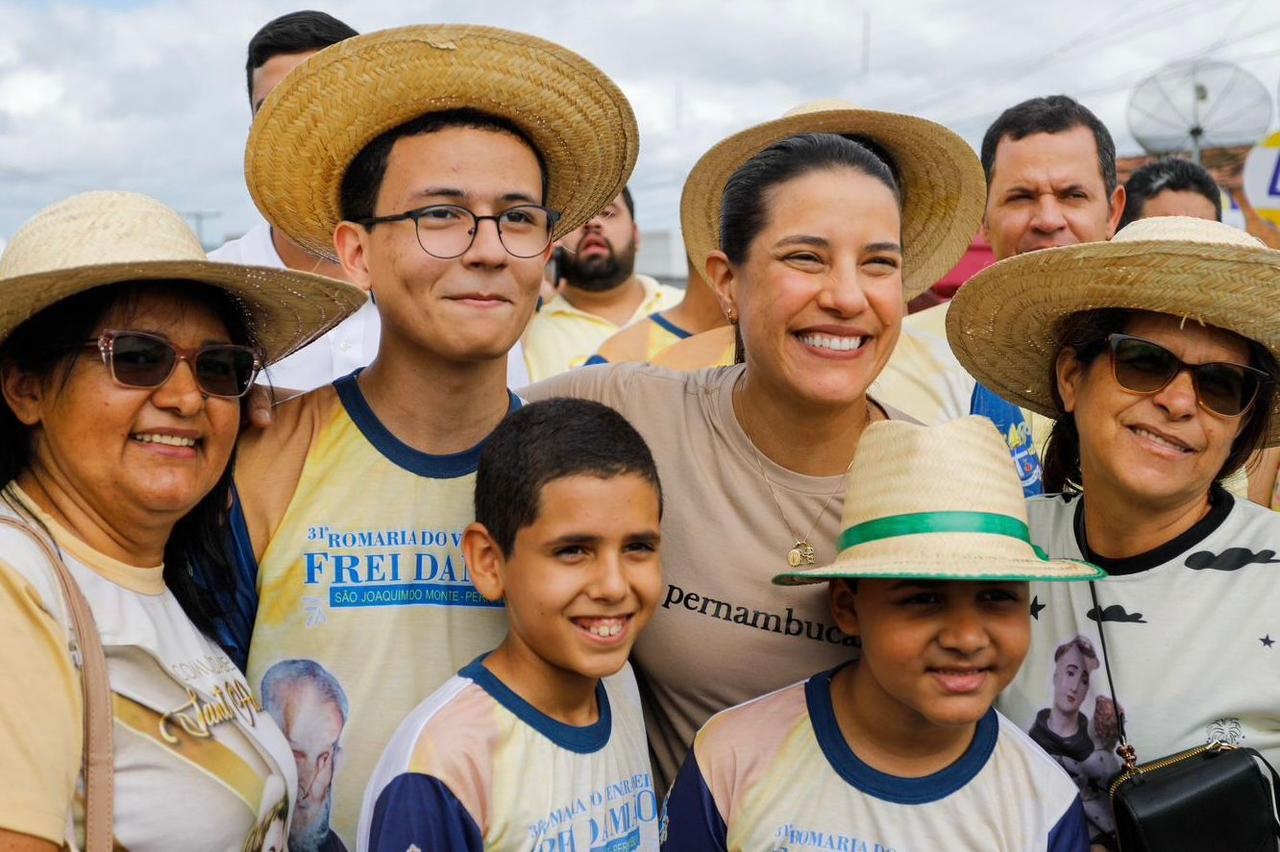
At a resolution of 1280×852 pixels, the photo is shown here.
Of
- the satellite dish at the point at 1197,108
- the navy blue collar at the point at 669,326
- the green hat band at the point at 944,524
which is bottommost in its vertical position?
the green hat band at the point at 944,524

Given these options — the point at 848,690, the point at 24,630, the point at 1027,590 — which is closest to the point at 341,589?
the point at 24,630

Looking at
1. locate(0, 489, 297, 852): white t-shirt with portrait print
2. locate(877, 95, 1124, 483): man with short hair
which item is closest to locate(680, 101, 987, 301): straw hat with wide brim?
locate(877, 95, 1124, 483): man with short hair

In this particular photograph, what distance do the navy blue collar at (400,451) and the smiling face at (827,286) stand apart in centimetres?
79

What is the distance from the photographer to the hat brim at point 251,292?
2293 millimetres

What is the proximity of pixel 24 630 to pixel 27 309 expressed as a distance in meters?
0.66

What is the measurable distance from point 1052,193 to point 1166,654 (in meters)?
2.68

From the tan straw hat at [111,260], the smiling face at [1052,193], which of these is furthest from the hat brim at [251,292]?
the smiling face at [1052,193]

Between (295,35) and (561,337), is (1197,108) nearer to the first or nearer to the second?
(561,337)

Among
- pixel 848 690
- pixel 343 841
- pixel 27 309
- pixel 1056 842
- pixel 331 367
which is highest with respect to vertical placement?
pixel 331 367

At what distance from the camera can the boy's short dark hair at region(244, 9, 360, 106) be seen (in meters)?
4.91

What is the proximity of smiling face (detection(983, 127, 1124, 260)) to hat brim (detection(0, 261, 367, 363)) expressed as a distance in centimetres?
303

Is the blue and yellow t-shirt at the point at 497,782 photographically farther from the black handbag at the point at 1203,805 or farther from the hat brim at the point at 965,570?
the black handbag at the point at 1203,805

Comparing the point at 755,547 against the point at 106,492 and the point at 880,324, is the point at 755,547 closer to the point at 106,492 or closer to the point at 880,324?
the point at 880,324

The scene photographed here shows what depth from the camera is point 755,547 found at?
3.05 metres
